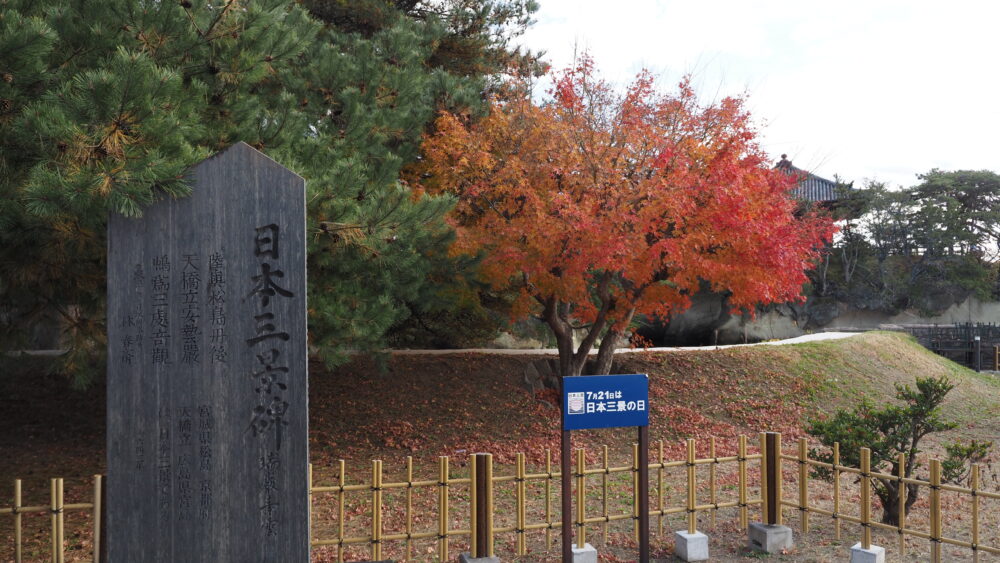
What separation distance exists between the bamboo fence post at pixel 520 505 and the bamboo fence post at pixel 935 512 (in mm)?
3163

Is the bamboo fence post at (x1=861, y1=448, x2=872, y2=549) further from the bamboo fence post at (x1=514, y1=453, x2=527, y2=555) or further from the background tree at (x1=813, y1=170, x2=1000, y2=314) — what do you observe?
the background tree at (x1=813, y1=170, x2=1000, y2=314)

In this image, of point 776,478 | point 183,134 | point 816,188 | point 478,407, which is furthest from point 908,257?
point 183,134

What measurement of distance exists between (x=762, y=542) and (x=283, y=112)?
639cm

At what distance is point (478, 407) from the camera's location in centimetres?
1195

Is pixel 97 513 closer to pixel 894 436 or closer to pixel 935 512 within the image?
pixel 935 512

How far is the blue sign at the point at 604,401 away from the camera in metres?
5.50

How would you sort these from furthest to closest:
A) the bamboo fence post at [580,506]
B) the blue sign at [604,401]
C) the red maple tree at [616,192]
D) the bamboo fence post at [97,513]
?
the red maple tree at [616,192], the bamboo fence post at [580,506], the blue sign at [604,401], the bamboo fence post at [97,513]

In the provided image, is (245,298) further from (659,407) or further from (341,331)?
(659,407)

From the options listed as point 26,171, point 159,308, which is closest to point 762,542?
point 159,308

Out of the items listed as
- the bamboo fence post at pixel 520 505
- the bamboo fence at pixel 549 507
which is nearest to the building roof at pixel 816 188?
the bamboo fence at pixel 549 507

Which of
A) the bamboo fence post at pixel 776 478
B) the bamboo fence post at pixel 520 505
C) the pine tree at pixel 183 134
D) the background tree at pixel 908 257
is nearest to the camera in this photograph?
the pine tree at pixel 183 134

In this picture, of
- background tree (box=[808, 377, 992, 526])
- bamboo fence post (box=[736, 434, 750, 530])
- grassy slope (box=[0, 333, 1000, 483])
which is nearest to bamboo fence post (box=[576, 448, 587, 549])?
bamboo fence post (box=[736, 434, 750, 530])

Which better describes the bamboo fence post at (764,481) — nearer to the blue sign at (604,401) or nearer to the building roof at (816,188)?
the blue sign at (604,401)

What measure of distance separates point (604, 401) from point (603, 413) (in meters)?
0.10
